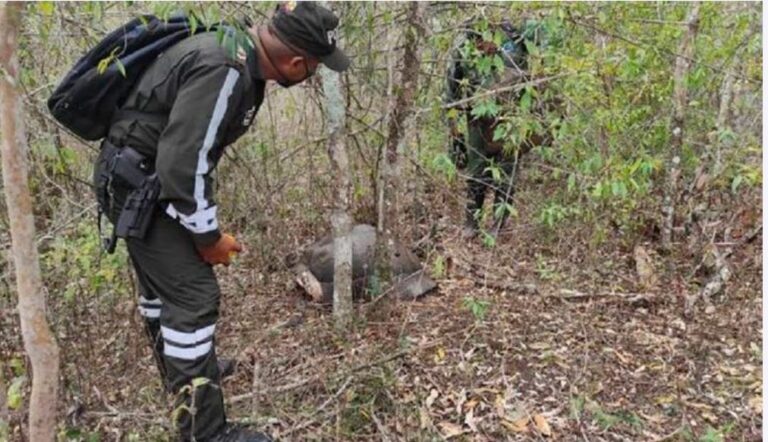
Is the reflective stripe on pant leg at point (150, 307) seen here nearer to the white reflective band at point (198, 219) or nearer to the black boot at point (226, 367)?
the black boot at point (226, 367)

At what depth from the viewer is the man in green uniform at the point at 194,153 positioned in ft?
7.82

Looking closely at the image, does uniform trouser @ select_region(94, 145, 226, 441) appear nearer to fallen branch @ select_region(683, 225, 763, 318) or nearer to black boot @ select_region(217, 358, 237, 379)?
black boot @ select_region(217, 358, 237, 379)

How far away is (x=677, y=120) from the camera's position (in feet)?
14.0

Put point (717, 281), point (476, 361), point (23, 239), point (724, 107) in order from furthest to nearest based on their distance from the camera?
point (724, 107)
point (717, 281)
point (476, 361)
point (23, 239)

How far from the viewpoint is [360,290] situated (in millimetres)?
4012

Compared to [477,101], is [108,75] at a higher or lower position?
higher

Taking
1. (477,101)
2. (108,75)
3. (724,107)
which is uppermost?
(108,75)

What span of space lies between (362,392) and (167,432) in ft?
2.73

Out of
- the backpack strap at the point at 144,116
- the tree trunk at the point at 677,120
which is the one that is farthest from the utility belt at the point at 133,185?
the tree trunk at the point at 677,120

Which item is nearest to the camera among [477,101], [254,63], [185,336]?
[254,63]

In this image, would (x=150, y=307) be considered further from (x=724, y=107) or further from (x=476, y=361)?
(x=724, y=107)

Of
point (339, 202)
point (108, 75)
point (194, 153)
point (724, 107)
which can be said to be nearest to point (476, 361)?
point (339, 202)

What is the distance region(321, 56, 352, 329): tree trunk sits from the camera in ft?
11.4

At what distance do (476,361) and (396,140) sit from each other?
1184 millimetres
